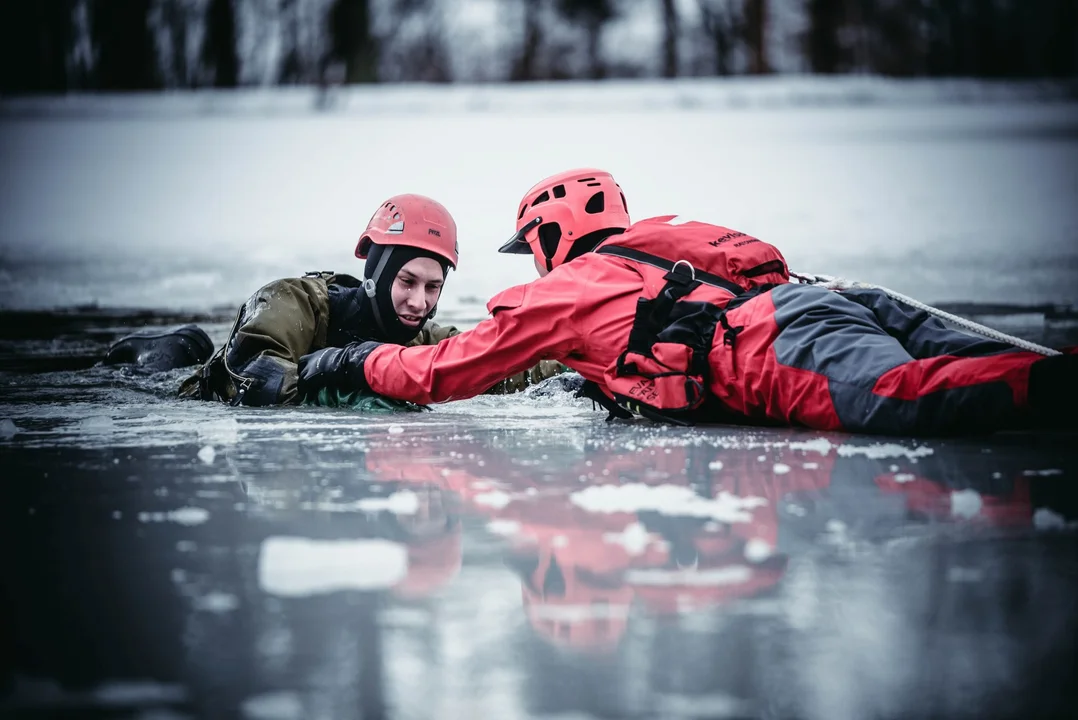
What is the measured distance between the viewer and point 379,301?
431 centimetres

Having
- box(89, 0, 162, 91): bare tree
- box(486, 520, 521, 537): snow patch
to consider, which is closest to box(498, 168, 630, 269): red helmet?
box(486, 520, 521, 537): snow patch

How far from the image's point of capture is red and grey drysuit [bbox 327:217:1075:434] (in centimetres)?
300

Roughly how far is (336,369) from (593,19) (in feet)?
59.8

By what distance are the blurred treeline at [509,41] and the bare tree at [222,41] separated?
0.02 m

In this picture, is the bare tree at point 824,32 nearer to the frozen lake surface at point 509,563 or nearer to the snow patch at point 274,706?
the frozen lake surface at point 509,563

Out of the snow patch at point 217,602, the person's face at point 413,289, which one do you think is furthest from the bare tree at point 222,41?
the snow patch at point 217,602

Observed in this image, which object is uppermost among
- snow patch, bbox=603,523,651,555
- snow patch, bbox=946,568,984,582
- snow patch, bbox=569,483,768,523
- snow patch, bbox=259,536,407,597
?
snow patch, bbox=259,536,407,597

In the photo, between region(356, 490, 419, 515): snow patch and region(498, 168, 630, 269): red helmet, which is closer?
region(356, 490, 419, 515): snow patch

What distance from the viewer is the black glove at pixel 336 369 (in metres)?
3.70

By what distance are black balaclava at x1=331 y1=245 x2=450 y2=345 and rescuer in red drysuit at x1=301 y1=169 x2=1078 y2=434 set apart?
1.94ft

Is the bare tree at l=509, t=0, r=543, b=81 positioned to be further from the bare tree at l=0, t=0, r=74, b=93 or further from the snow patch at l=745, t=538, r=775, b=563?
the snow patch at l=745, t=538, r=775, b=563

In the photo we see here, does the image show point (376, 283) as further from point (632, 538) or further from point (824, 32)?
point (824, 32)

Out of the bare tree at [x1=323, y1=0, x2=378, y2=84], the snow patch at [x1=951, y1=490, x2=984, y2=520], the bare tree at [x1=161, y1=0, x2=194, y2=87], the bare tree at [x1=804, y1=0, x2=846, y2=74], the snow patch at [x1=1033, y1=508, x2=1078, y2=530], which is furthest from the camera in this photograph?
the bare tree at [x1=804, y1=0, x2=846, y2=74]

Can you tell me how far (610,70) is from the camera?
21.0 m
